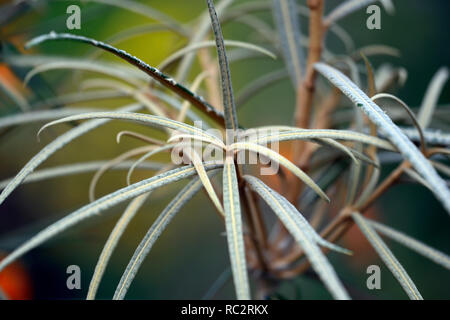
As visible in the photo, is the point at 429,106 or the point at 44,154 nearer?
the point at 44,154

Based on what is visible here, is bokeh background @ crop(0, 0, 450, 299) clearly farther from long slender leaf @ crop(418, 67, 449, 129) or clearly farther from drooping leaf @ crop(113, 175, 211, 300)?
drooping leaf @ crop(113, 175, 211, 300)

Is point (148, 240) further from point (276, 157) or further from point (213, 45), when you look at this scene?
point (213, 45)

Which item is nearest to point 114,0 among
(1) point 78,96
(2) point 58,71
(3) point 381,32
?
(1) point 78,96

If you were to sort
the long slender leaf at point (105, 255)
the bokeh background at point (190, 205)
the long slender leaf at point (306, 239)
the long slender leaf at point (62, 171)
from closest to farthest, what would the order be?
the long slender leaf at point (306, 239), the long slender leaf at point (105, 255), the long slender leaf at point (62, 171), the bokeh background at point (190, 205)

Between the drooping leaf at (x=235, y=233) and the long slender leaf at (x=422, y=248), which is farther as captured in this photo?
the long slender leaf at (x=422, y=248)

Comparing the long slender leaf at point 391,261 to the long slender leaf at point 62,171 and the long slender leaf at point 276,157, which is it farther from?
the long slender leaf at point 62,171

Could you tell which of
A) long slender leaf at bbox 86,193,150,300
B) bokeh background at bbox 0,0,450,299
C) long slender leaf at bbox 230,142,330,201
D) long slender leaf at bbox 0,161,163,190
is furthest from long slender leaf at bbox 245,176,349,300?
bokeh background at bbox 0,0,450,299

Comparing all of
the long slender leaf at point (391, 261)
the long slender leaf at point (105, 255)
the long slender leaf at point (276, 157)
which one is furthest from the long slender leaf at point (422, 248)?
the long slender leaf at point (105, 255)

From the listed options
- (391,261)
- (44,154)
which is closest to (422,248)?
(391,261)
